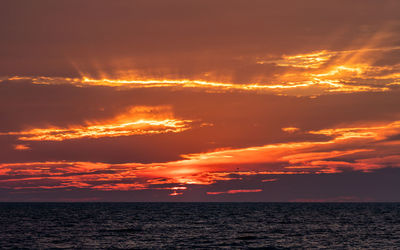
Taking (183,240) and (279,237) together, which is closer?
(183,240)

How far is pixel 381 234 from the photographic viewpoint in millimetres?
78062

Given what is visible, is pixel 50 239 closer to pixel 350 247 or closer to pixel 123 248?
pixel 123 248

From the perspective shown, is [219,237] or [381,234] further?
[381,234]

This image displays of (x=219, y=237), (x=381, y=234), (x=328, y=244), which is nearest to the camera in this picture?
(x=328, y=244)

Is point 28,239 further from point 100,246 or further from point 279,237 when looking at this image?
point 279,237

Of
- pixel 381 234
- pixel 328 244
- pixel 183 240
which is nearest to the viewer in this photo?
pixel 328 244

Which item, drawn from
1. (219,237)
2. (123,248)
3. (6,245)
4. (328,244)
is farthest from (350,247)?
(6,245)

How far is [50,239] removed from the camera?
230ft

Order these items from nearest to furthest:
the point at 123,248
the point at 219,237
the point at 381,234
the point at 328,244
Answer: the point at 123,248, the point at 328,244, the point at 219,237, the point at 381,234

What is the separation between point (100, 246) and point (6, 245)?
1180 centimetres

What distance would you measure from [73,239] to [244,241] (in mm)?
23780

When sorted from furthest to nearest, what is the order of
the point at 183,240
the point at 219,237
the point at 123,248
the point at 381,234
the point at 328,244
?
the point at 381,234
the point at 219,237
the point at 183,240
the point at 328,244
the point at 123,248

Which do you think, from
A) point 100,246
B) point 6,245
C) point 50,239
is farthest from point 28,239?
point 100,246

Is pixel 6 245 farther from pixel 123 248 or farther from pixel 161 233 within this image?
pixel 161 233
